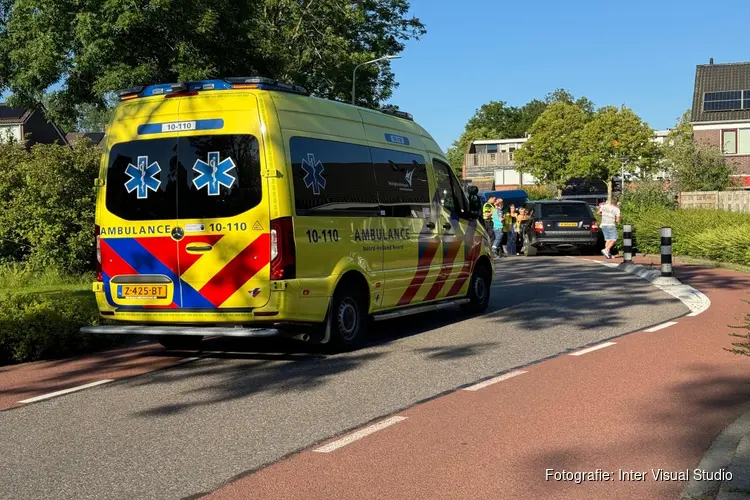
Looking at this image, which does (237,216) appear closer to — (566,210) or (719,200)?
(566,210)

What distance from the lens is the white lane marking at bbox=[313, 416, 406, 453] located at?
233 inches

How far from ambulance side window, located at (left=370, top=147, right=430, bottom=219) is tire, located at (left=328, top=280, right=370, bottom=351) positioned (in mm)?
1140

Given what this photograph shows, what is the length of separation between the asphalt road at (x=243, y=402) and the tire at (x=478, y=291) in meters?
0.25

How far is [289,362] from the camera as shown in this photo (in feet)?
30.9

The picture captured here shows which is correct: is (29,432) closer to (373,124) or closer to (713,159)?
(373,124)

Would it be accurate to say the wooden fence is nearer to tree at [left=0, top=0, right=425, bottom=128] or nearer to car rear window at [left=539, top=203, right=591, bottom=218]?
car rear window at [left=539, top=203, right=591, bottom=218]

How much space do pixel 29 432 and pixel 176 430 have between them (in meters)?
1.05

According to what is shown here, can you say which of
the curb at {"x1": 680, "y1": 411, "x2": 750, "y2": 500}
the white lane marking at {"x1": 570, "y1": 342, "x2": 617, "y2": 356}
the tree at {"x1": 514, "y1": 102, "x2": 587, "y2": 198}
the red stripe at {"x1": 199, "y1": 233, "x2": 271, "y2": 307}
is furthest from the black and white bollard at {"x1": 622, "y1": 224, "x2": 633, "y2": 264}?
the tree at {"x1": 514, "y1": 102, "x2": 587, "y2": 198}

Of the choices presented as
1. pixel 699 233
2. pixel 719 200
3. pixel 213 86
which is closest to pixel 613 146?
pixel 719 200

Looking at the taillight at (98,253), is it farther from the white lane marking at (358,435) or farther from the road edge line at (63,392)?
the white lane marking at (358,435)

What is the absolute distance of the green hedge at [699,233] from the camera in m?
21.7

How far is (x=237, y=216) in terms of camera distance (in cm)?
895

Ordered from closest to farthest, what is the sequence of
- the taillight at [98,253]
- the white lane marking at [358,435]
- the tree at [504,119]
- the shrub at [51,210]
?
the white lane marking at [358,435], the taillight at [98,253], the shrub at [51,210], the tree at [504,119]

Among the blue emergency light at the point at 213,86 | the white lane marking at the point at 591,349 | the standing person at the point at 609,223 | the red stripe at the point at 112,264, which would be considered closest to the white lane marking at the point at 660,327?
the white lane marking at the point at 591,349
